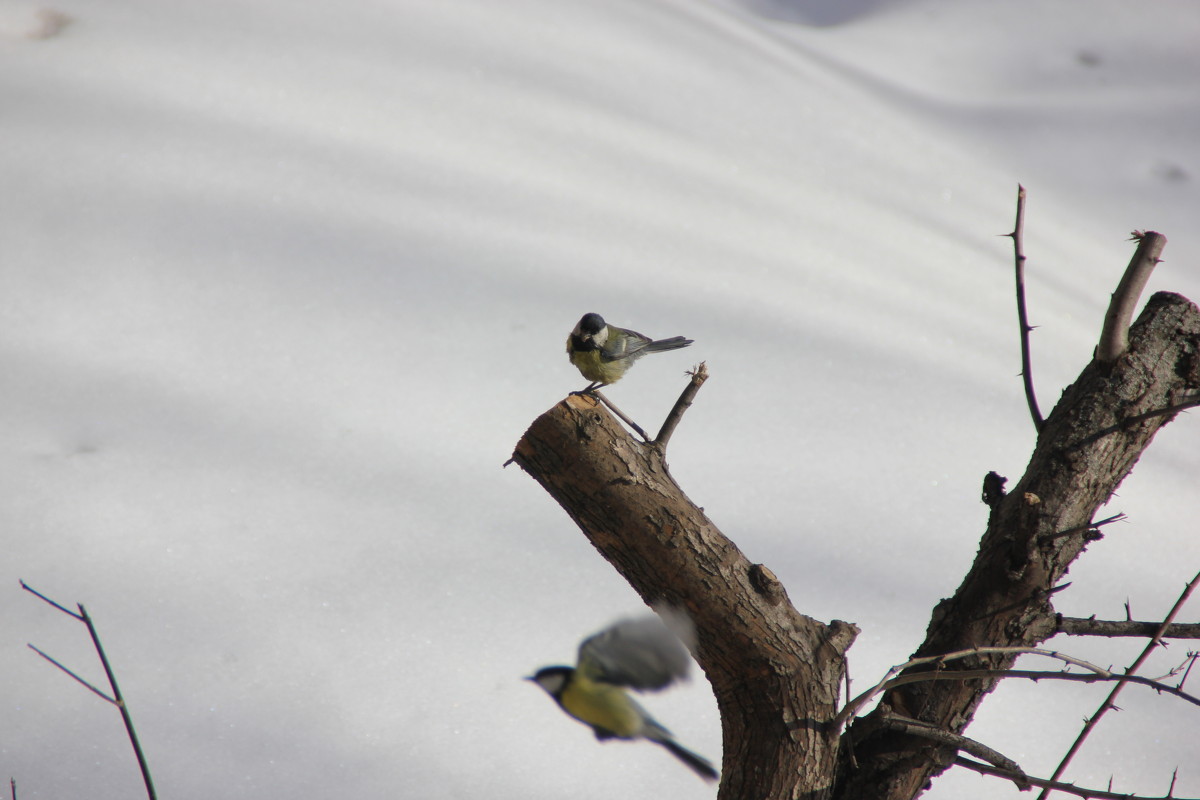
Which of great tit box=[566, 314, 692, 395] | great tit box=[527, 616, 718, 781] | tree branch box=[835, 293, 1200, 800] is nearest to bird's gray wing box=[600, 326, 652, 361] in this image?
great tit box=[566, 314, 692, 395]

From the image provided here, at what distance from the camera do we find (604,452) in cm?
89

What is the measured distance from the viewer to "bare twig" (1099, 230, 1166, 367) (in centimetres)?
93

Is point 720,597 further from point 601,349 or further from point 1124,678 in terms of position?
point 601,349

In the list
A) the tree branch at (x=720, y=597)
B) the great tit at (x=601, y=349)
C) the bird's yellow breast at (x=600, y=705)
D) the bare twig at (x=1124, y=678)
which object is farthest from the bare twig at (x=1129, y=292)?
the bird's yellow breast at (x=600, y=705)

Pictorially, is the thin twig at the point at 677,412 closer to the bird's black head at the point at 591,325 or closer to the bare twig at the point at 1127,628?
the bird's black head at the point at 591,325

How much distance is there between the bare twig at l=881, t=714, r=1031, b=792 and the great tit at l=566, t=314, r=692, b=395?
57cm

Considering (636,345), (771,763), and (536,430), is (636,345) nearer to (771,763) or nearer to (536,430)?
(536,430)

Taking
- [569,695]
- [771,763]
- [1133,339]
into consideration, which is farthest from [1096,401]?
[569,695]

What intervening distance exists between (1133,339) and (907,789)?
0.53 metres

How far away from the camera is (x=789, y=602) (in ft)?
2.97

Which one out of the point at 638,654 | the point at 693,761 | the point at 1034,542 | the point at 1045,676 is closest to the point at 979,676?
the point at 1045,676

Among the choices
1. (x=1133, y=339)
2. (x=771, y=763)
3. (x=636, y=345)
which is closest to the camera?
(x=771, y=763)

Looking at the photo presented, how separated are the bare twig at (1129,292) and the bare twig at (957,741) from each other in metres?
0.42

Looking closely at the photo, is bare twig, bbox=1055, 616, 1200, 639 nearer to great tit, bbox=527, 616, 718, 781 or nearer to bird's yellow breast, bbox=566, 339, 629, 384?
great tit, bbox=527, 616, 718, 781
